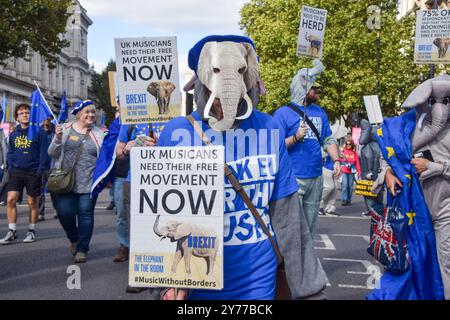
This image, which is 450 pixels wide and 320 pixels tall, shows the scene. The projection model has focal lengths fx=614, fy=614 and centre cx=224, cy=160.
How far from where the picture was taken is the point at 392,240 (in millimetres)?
4676

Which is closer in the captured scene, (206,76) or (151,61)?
(206,76)

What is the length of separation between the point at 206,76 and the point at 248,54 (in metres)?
0.23

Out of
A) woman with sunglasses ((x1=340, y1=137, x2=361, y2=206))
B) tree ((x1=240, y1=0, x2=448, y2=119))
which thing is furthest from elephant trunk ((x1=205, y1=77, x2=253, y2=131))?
tree ((x1=240, y1=0, x2=448, y2=119))

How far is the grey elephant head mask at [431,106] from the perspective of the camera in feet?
15.2

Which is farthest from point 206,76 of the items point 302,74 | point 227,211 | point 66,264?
point 66,264

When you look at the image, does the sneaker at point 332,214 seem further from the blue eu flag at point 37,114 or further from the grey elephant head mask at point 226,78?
the grey elephant head mask at point 226,78

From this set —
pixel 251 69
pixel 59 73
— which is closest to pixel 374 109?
pixel 251 69

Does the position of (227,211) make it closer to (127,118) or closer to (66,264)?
(127,118)

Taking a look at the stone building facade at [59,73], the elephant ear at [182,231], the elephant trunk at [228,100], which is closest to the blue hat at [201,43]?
the elephant trunk at [228,100]

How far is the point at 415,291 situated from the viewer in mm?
4621

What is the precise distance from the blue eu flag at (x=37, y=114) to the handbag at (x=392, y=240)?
5.55m

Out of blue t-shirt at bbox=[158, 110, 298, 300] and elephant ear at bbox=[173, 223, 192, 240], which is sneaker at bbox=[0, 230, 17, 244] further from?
elephant ear at bbox=[173, 223, 192, 240]

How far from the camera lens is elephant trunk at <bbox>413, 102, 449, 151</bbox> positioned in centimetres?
463

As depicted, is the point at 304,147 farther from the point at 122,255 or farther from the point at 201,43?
the point at 201,43
